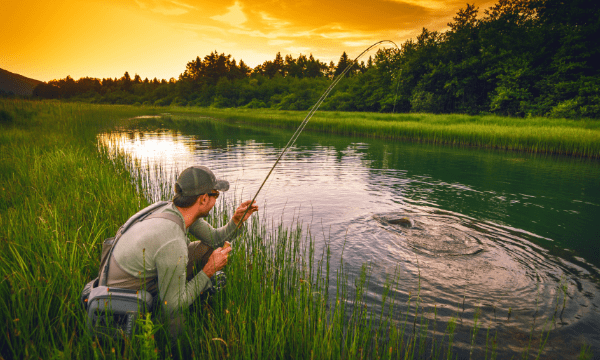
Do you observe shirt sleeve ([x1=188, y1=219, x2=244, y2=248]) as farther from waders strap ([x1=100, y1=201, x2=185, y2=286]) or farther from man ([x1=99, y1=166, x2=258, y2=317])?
waders strap ([x1=100, y1=201, x2=185, y2=286])

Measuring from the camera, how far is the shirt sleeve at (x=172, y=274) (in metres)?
2.30

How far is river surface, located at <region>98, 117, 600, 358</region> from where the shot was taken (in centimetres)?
416

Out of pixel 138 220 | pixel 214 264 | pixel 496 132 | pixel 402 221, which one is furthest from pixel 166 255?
pixel 496 132

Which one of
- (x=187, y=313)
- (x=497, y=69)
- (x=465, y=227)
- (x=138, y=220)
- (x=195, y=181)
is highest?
(x=497, y=69)

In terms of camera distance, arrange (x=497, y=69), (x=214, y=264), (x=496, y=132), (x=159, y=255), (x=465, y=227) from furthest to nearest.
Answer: (x=497, y=69), (x=496, y=132), (x=465, y=227), (x=214, y=264), (x=159, y=255)

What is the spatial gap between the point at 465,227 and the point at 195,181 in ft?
21.0

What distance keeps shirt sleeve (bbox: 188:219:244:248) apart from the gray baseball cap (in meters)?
0.80

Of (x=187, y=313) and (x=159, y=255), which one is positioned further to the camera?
(x=187, y=313)

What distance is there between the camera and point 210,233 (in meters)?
3.41

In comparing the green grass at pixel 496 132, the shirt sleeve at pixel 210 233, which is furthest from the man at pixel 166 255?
the green grass at pixel 496 132

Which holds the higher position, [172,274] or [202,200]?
[202,200]

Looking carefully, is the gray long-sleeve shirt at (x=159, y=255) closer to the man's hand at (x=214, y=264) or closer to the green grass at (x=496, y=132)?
the man's hand at (x=214, y=264)

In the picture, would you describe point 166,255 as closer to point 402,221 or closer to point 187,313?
point 187,313

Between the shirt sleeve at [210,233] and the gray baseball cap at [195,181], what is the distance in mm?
804
